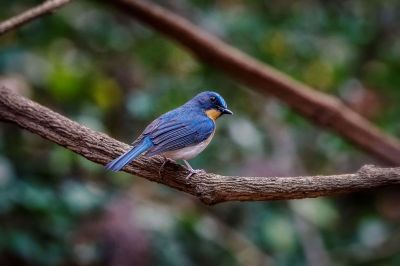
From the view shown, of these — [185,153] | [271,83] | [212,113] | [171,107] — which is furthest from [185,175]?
[171,107]

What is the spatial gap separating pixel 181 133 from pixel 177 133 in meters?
0.03

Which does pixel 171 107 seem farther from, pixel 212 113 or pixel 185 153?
pixel 185 153

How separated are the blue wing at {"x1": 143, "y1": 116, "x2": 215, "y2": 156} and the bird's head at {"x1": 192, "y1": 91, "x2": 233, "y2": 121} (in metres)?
0.06

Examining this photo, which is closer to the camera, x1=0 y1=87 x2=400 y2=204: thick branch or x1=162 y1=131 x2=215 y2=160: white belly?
x1=0 y1=87 x2=400 y2=204: thick branch

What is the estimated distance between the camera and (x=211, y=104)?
12.3ft

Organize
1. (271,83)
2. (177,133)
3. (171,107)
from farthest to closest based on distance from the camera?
(171,107) → (271,83) → (177,133)

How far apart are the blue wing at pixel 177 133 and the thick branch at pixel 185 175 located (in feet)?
0.27

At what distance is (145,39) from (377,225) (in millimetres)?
2438

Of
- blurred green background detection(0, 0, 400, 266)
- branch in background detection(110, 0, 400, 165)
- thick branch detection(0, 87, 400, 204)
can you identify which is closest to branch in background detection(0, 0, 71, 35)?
thick branch detection(0, 87, 400, 204)

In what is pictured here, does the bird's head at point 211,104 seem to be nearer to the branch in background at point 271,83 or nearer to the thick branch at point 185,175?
the thick branch at point 185,175

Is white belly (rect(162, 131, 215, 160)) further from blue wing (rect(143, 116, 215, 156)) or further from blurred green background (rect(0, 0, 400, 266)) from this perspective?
blurred green background (rect(0, 0, 400, 266))

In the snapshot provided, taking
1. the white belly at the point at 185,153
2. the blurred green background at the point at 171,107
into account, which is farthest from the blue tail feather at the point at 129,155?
the blurred green background at the point at 171,107

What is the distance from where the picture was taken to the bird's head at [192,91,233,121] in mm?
3736

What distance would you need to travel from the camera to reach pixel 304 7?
6.64m
